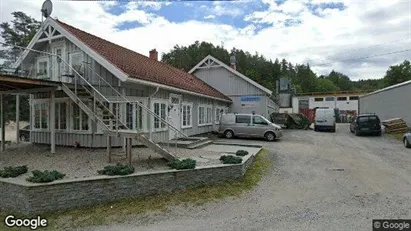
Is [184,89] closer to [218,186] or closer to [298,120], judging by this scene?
[218,186]

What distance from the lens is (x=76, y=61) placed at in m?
13.0

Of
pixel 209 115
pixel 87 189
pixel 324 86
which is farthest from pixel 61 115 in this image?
pixel 324 86

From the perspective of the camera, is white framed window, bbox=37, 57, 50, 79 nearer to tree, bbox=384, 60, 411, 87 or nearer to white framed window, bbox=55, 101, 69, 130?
white framed window, bbox=55, 101, 69, 130

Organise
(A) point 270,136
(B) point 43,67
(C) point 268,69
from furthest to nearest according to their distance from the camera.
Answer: (C) point 268,69
(A) point 270,136
(B) point 43,67

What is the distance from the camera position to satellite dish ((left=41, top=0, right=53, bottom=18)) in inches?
518

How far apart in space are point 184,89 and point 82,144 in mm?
6304

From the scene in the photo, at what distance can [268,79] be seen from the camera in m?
68.7

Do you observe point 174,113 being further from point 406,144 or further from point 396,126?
point 396,126

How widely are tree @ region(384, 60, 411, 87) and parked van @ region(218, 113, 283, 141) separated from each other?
39.8 meters

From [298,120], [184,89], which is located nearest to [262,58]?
[298,120]

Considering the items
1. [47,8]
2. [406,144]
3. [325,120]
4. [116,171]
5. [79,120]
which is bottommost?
[406,144]

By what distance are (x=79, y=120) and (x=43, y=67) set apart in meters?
3.45

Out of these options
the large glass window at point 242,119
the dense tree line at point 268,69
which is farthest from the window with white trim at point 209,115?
the dense tree line at point 268,69

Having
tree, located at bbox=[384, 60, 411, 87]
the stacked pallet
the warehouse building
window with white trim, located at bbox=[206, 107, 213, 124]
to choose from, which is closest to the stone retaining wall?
window with white trim, located at bbox=[206, 107, 213, 124]
